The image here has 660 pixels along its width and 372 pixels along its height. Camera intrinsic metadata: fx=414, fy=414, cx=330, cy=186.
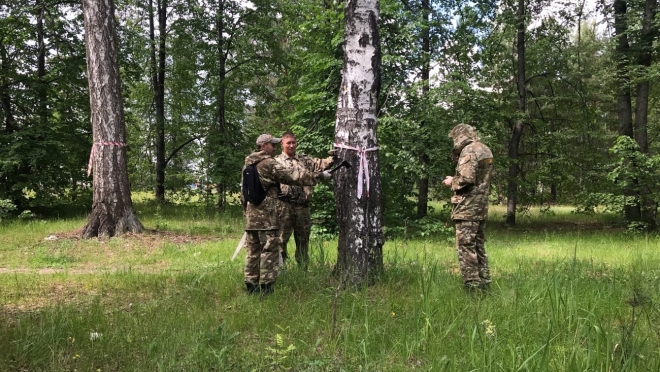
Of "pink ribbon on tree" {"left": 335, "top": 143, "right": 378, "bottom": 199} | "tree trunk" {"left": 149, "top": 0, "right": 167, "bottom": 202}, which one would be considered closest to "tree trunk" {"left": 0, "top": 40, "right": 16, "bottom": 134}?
"tree trunk" {"left": 149, "top": 0, "right": 167, "bottom": 202}

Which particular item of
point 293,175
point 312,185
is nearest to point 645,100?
point 312,185

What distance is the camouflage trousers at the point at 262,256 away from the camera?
4.55 meters

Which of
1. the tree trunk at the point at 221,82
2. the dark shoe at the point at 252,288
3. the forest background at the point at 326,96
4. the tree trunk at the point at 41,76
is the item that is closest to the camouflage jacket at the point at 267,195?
the dark shoe at the point at 252,288

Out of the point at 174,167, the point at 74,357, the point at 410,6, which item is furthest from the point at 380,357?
the point at 174,167

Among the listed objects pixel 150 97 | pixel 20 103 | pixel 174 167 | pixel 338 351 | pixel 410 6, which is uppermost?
pixel 410 6

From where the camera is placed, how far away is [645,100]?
13164 mm

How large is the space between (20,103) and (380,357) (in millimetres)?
15690

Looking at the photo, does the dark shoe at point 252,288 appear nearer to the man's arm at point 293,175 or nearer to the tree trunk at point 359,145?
the tree trunk at point 359,145

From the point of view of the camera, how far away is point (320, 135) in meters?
10.5

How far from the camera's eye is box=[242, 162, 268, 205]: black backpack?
15.2 ft

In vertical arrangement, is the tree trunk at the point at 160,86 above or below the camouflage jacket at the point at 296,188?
above

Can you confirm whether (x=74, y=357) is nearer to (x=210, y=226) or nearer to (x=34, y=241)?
(x=34, y=241)

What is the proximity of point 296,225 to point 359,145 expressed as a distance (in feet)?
5.99

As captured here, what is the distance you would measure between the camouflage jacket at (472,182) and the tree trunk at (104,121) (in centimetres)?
739
